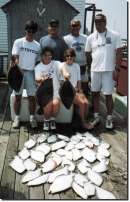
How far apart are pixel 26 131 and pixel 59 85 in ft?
2.77

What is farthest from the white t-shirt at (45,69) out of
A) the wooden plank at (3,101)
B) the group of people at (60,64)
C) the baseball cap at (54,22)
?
the wooden plank at (3,101)

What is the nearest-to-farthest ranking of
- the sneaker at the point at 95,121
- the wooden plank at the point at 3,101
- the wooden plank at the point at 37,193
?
the wooden plank at the point at 37,193 → the sneaker at the point at 95,121 → the wooden plank at the point at 3,101

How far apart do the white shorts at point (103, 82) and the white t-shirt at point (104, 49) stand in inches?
4.0

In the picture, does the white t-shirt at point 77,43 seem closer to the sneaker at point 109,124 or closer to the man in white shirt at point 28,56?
the man in white shirt at point 28,56

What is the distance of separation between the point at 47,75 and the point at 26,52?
0.46 metres

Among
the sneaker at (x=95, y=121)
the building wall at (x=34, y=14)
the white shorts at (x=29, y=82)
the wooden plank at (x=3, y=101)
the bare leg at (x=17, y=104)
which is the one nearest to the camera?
the white shorts at (x=29, y=82)

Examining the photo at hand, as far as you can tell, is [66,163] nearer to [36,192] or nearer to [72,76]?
[36,192]

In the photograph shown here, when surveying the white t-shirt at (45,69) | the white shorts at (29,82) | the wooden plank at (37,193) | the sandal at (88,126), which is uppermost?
the white t-shirt at (45,69)

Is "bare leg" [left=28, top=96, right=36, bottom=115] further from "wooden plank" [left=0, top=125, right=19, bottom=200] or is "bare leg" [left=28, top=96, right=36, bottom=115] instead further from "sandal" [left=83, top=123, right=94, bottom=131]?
"sandal" [left=83, top=123, right=94, bottom=131]

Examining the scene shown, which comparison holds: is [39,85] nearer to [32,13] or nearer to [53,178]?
[53,178]

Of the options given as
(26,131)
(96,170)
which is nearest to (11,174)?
(96,170)

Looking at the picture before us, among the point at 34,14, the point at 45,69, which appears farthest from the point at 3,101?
the point at 45,69

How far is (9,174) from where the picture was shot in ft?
13.9

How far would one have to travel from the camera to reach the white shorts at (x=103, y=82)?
5613 millimetres
